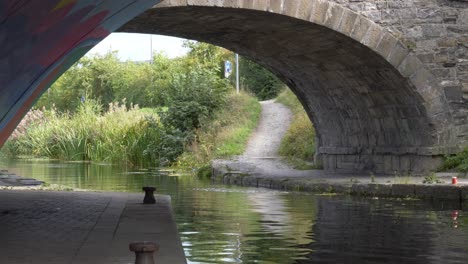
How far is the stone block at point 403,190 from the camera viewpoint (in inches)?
592

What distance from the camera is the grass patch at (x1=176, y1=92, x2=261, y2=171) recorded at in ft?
91.8

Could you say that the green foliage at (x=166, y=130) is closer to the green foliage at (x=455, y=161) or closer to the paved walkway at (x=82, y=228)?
the green foliage at (x=455, y=161)

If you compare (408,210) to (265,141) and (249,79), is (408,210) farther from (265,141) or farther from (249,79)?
(249,79)

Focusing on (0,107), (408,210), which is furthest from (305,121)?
(0,107)

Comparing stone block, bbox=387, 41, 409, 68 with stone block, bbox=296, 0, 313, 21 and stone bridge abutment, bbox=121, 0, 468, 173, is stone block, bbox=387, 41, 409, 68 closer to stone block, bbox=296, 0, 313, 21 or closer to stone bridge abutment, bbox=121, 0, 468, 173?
stone bridge abutment, bbox=121, 0, 468, 173

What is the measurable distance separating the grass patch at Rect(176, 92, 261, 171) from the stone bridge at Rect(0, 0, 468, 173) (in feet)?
25.9

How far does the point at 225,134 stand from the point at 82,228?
66.7ft

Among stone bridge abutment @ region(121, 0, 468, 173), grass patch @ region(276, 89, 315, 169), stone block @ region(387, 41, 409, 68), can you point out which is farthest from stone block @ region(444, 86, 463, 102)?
grass patch @ region(276, 89, 315, 169)

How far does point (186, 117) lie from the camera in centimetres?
3003

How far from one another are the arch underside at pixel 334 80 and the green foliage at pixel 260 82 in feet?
66.1

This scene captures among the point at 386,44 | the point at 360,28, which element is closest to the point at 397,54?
the point at 386,44

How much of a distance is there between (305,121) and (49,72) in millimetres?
20224

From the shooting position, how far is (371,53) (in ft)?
54.7

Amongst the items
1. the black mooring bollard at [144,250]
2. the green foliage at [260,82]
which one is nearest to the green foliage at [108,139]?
the green foliage at [260,82]
